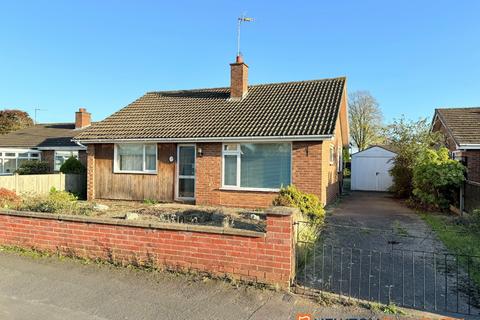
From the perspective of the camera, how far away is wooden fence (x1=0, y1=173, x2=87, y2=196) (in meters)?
14.6

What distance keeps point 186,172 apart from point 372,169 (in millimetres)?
14495

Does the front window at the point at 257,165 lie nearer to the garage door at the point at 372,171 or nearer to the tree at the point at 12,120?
the garage door at the point at 372,171

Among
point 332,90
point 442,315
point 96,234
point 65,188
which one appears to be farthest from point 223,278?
point 65,188

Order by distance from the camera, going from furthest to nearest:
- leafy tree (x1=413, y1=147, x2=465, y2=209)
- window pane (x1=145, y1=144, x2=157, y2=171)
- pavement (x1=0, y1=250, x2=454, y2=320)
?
window pane (x1=145, y1=144, x2=157, y2=171), leafy tree (x1=413, y1=147, x2=465, y2=209), pavement (x1=0, y1=250, x2=454, y2=320)

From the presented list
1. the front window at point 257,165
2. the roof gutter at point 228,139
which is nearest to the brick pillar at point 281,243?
Result: the roof gutter at point 228,139

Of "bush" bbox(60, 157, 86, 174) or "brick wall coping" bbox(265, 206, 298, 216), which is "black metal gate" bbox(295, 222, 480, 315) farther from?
"bush" bbox(60, 157, 86, 174)

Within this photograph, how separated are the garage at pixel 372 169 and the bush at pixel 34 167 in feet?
66.8

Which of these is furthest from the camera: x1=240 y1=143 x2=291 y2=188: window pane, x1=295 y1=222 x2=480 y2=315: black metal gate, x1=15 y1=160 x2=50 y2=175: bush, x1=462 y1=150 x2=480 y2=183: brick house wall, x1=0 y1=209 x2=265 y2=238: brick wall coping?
x1=15 y1=160 x2=50 y2=175: bush

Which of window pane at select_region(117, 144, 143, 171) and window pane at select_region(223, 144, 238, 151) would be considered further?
window pane at select_region(117, 144, 143, 171)

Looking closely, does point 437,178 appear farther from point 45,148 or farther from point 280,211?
point 45,148

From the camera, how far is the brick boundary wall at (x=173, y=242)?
5.18 metres

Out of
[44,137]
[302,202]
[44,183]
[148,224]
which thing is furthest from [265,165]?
[44,137]

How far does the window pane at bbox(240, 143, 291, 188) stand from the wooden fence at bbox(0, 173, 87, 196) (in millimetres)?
9396

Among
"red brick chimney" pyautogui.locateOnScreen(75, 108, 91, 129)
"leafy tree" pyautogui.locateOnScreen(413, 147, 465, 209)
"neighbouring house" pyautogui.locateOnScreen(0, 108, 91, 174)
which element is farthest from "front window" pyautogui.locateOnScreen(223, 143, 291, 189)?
"red brick chimney" pyautogui.locateOnScreen(75, 108, 91, 129)
